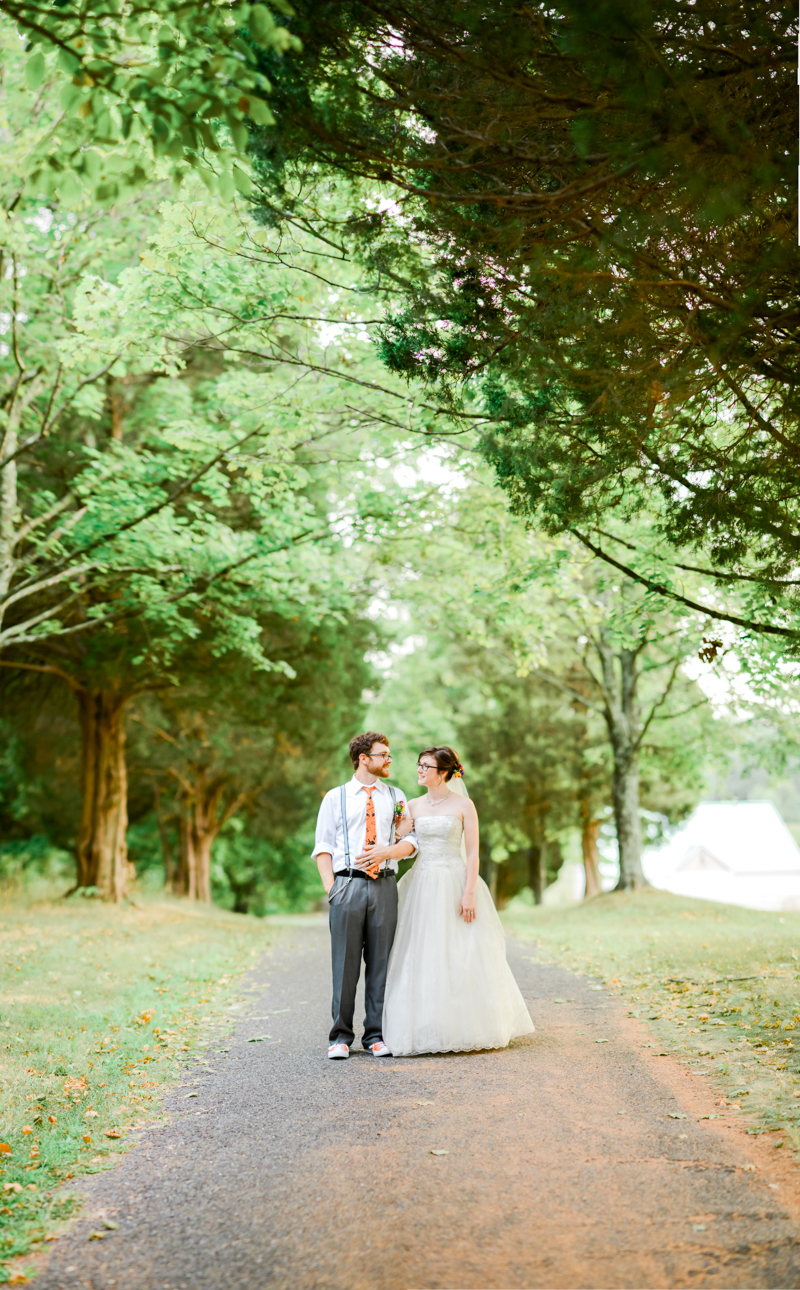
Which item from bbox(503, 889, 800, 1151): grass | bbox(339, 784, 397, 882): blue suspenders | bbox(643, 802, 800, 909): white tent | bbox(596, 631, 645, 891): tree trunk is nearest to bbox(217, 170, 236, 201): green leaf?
bbox(339, 784, 397, 882): blue suspenders

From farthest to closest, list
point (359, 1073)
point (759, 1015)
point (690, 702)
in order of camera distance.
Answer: point (690, 702)
point (759, 1015)
point (359, 1073)

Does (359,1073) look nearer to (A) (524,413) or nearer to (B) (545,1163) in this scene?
(B) (545,1163)

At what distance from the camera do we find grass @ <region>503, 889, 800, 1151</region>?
599 centimetres

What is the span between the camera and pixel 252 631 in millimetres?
15984

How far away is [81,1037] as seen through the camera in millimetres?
7590

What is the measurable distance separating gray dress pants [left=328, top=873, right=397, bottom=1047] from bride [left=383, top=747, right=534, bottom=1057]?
0.10 metres

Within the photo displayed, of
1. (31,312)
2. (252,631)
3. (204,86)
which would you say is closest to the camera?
(204,86)

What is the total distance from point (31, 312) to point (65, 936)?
9.30 meters

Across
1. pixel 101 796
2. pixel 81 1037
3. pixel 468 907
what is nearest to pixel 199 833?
pixel 101 796

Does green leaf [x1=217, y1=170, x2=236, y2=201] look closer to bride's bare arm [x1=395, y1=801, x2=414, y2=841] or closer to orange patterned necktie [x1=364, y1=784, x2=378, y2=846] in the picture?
orange patterned necktie [x1=364, y1=784, x2=378, y2=846]

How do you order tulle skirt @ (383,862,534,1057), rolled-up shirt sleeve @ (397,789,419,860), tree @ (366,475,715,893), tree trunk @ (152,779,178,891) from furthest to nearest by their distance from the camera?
tree trunk @ (152,779,178,891) → tree @ (366,475,715,893) → rolled-up shirt sleeve @ (397,789,419,860) → tulle skirt @ (383,862,534,1057)

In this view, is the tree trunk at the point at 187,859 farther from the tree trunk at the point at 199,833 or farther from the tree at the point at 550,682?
the tree at the point at 550,682

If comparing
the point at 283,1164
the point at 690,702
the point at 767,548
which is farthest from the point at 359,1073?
the point at 690,702

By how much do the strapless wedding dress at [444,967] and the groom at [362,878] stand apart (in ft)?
0.43
